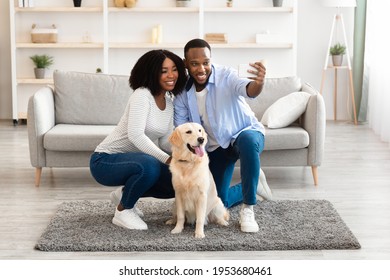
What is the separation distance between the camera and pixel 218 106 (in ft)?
13.4

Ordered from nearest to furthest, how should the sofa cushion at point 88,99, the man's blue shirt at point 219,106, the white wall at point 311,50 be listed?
the man's blue shirt at point 219,106 < the sofa cushion at point 88,99 < the white wall at point 311,50

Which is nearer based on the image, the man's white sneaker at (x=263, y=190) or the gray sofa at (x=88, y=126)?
the man's white sneaker at (x=263, y=190)

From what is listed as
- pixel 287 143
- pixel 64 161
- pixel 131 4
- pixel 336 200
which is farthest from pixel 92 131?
pixel 131 4

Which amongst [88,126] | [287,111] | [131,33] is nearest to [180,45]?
[131,33]

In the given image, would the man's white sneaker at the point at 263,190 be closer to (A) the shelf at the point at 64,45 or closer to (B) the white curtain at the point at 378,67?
(B) the white curtain at the point at 378,67

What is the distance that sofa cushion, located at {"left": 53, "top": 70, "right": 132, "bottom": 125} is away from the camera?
551 cm

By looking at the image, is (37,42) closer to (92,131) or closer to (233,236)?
(92,131)

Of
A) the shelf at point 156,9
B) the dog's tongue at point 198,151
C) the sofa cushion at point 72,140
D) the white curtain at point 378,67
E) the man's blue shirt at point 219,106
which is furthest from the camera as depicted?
the shelf at point 156,9

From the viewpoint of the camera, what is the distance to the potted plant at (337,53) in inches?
308

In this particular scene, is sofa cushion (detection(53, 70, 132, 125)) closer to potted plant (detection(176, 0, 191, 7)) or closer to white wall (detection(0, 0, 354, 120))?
potted plant (detection(176, 0, 191, 7))

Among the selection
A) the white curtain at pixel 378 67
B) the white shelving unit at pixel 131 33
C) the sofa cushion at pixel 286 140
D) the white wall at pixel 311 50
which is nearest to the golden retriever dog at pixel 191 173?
the sofa cushion at pixel 286 140

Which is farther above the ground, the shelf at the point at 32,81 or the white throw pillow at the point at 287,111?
the white throw pillow at the point at 287,111

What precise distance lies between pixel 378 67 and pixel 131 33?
2.35 meters

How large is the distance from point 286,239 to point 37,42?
4.55 meters
